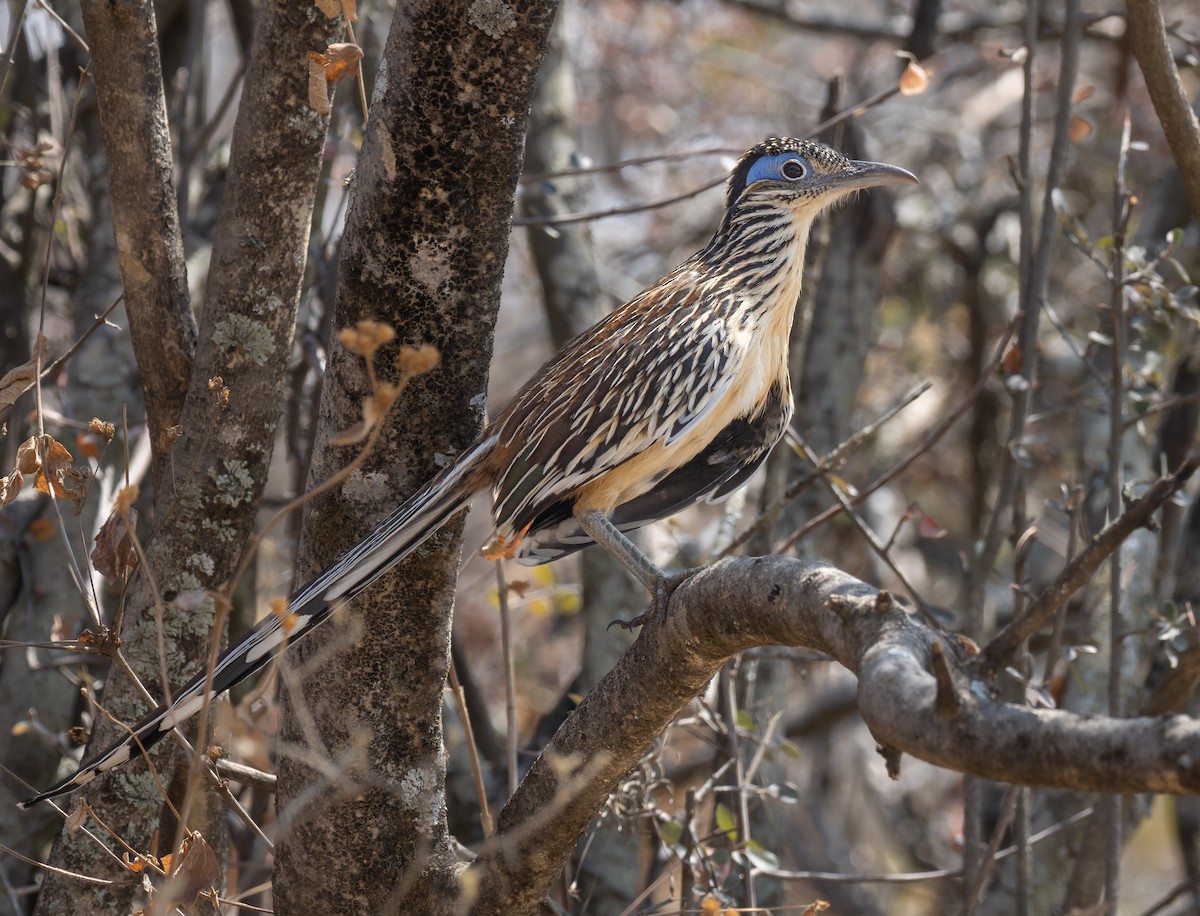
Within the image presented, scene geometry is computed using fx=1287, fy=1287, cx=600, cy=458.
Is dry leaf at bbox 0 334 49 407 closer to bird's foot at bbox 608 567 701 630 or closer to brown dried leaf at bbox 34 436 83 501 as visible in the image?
brown dried leaf at bbox 34 436 83 501

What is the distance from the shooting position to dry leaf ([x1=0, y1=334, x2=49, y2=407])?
98.1 inches

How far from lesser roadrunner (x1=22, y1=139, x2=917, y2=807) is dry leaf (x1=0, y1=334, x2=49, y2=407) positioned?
65 cm

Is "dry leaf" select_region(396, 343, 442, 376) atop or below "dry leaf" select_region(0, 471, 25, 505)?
atop

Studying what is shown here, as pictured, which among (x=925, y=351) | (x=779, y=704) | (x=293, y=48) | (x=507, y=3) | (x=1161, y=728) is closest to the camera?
(x=1161, y=728)

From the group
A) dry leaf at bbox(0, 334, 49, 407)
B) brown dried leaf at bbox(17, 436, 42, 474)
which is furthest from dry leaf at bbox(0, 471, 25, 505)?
dry leaf at bbox(0, 334, 49, 407)

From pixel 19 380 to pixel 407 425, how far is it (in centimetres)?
77

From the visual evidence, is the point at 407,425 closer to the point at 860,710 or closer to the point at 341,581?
the point at 341,581

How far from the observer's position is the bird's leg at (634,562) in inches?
109

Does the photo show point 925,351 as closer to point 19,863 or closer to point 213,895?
point 19,863

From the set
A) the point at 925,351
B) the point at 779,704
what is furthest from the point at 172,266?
the point at 925,351

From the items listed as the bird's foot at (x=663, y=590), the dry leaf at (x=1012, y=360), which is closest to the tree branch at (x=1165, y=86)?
the dry leaf at (x=1012, y=360)

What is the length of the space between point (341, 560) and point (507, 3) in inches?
44.2

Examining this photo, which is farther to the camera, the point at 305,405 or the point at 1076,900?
the point at 305,405

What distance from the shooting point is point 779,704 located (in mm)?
4734
